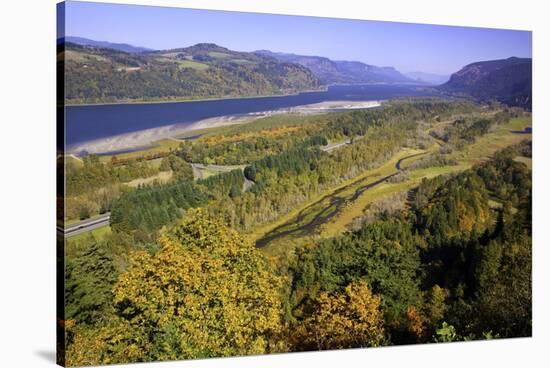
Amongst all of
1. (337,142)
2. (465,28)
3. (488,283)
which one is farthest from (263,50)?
(488,283)

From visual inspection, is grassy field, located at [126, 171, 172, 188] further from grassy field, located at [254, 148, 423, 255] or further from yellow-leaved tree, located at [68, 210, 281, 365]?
grassy field, located at [254, 148, 423, 255]

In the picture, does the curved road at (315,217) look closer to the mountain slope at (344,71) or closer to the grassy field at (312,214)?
the grassy field at (312,214)

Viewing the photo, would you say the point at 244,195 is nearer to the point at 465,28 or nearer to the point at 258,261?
the point at 258,261

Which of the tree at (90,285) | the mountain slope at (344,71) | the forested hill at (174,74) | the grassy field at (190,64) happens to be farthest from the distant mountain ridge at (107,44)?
the tree at (90,285)

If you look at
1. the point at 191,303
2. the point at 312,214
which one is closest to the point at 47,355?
the point at 191,303

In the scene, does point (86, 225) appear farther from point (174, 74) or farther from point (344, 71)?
point (344, 71)

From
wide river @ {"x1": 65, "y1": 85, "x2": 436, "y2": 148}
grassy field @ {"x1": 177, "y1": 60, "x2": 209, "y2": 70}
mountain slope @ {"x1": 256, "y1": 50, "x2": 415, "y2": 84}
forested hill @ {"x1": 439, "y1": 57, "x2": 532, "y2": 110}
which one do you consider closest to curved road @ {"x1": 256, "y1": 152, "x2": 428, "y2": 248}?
wide river @ {"x1": 65, "y1": 85, "x2": 436, "y2": 148}
